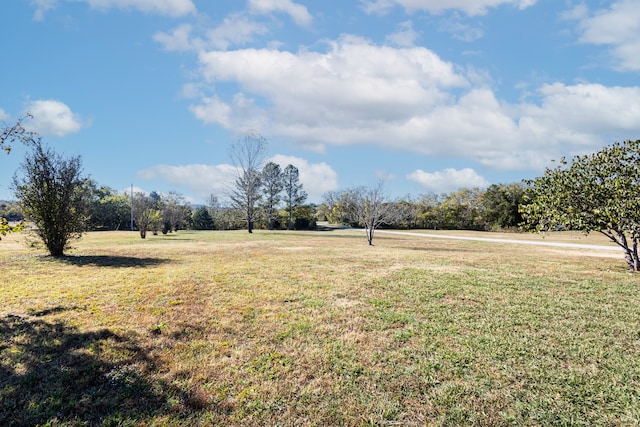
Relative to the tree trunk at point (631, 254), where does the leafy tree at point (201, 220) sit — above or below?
above

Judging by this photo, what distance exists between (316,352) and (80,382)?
2.57m

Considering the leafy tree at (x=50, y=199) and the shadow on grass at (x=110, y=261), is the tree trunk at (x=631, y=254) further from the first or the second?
the leafy tree at (x=50, y=199)

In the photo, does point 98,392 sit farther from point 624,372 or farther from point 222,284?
point 624,372

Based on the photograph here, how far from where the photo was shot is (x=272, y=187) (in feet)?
144

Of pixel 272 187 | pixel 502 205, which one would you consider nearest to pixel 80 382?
pixel 272 187

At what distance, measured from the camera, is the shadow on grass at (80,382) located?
283cm

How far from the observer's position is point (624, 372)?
143 inches

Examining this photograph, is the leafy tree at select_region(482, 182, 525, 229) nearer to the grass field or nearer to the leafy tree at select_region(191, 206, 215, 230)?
the grass field

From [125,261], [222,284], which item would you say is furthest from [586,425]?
[125,261]

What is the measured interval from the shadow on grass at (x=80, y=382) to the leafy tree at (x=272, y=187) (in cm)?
3885

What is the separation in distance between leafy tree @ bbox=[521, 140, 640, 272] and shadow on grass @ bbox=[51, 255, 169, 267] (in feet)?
42.7

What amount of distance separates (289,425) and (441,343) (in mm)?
2485

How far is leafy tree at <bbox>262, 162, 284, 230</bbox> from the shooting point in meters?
43.4

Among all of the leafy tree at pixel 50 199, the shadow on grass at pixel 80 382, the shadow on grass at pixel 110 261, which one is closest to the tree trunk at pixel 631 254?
the shadow on grass at pixel 80 382
